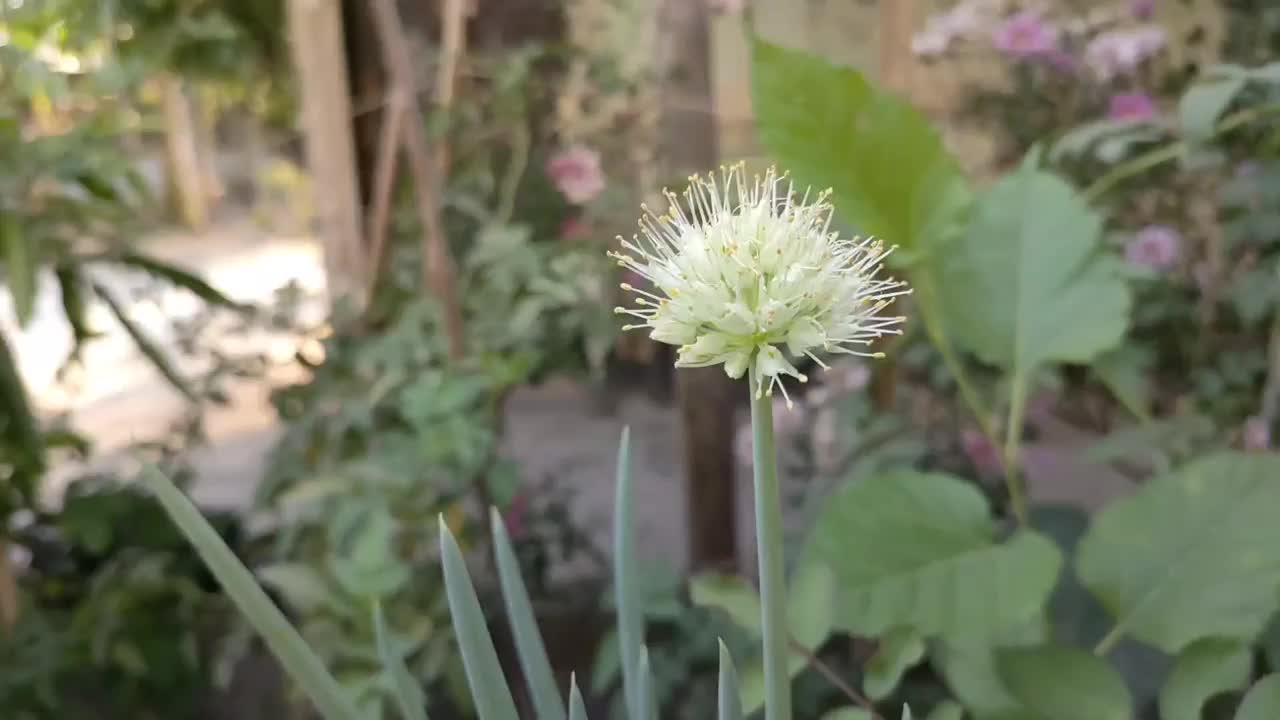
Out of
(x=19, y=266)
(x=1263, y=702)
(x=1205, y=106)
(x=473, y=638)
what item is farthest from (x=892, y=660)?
(x=19, y=266)

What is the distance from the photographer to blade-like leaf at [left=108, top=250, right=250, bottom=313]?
822 millimetres

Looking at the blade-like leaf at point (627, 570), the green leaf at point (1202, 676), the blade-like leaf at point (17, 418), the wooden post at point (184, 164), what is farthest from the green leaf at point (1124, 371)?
the wooden post at point (184, 164)

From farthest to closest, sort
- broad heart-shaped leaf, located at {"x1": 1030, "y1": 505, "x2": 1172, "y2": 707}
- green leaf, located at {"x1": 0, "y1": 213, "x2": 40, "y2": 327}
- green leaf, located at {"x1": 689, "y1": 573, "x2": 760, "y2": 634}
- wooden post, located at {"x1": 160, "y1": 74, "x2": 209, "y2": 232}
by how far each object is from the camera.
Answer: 1. wooden post, located at {"x1": 160, "y1": 74, "x2": 209, "y2": 232}
2. green leaf, located at {"x1": 0, "y1": 213, "x2": 40, "y2": 327}
3. broad heart-shaped leaf, located at {"x1": 1030, "y1": 505, "x2": 1172, "y2": 707}
4. green leaf, located at {"x1": 689, "y1": 573, "x2": 760, "y2": 634}

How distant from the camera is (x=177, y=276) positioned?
2.77ft

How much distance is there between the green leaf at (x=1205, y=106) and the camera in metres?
0.55

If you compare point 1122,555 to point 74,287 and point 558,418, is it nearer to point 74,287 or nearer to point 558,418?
point 558,418

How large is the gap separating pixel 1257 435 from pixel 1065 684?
0.33 m

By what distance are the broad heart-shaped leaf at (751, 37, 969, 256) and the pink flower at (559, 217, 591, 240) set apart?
328mm

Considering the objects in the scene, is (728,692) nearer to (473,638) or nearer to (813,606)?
(473,638)

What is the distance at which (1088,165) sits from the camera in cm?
89

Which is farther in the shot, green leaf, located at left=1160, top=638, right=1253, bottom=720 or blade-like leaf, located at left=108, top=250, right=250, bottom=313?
blade-like leaf, located at left=108, top=250, right=250, bottom=313

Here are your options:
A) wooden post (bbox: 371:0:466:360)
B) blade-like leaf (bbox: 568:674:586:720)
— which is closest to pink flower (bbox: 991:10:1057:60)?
wooden post (bbox: 371:0:466:360)

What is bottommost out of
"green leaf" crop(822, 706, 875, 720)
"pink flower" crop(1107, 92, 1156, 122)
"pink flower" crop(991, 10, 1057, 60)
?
"green leaf" crop(822, 706, 875, 720)

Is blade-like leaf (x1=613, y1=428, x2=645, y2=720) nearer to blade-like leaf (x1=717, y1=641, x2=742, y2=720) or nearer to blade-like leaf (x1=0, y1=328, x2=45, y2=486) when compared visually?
blade-like leaf (x1=717, y1=641, x2=742, y2=720)
